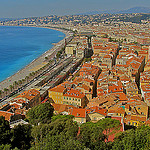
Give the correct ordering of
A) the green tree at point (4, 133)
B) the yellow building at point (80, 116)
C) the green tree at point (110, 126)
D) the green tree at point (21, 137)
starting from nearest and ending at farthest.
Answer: the green tree at point (4, 133), the green tree at point (21, 137), the green tree at point (110, 126), the yellow building at point (80, 116)

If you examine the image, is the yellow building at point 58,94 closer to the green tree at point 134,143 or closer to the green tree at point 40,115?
the green tree at point 40,115

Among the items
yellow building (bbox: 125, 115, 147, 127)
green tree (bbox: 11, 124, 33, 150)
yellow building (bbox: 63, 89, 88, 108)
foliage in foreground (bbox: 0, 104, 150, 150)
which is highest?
foliage in foreground (bbox: 0, 104, 150, 150)

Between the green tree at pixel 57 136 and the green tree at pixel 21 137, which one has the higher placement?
the green tree at pixel 57 136

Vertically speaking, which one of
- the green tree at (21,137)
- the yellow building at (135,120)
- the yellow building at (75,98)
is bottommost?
the yellow building at (75,98)

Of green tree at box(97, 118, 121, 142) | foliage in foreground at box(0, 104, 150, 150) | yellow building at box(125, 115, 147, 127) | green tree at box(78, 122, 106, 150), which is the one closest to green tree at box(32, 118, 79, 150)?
foliage in foreground at box(0, 104, 150, 150)

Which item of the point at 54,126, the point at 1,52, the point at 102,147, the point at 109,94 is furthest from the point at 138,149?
the point at 1,52

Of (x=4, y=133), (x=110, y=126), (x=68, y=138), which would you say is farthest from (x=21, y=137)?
(x=110, y=126)

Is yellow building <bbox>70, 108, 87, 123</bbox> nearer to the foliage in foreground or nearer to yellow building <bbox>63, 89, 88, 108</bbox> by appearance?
the foliage in foreground

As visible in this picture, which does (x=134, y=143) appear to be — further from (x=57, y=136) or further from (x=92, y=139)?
(x=57, y=136)

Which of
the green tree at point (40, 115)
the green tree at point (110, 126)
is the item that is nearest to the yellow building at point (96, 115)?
the green tree at point (110, 126)
